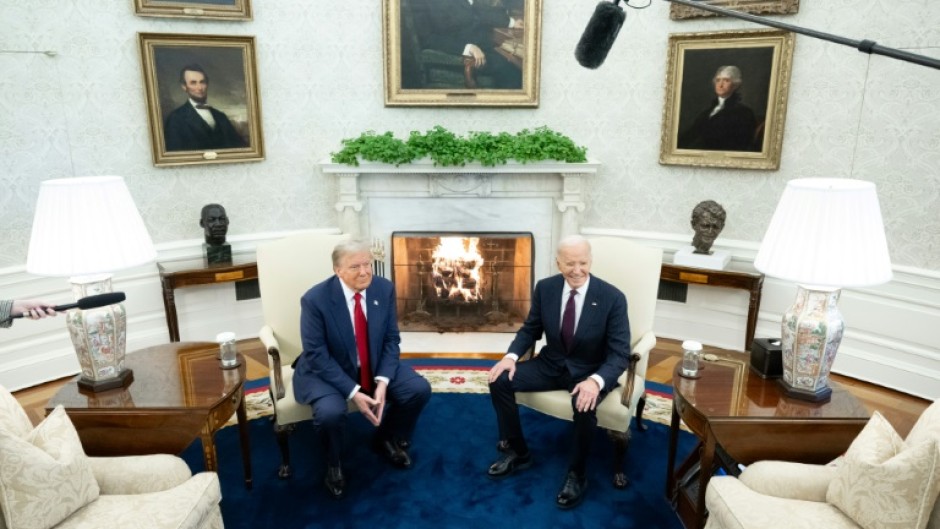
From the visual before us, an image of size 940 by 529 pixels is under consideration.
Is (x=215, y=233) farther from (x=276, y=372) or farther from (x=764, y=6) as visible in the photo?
(x=764, y=6)

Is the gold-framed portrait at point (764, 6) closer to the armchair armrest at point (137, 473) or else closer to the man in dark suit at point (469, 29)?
the man in dark suit at point (469, 29)

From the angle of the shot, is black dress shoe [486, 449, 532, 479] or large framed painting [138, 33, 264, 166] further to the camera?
large framed painting [138, 33, 264, 166]

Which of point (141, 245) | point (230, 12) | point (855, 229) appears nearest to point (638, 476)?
point (855, 229)

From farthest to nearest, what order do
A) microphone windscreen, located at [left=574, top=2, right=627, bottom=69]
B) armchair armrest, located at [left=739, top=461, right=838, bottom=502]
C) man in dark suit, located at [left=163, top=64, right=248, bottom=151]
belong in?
man in dark suit, located at [left=163, top=64, right=248, bottom=151], armchair armrest, located at [left=739, top=461, right=838, bottom=502], microphone windscreen, located at [left=574, top=2, right=627, bottom=69]

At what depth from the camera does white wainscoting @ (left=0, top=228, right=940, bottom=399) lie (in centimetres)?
451

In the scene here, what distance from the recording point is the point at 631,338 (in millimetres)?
3670

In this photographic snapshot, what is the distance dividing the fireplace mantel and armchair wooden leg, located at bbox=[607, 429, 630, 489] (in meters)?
2.44

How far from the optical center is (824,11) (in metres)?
4.57

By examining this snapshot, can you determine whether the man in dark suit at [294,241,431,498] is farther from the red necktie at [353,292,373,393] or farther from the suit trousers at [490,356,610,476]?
the suit trousers at [490,356,610,476]

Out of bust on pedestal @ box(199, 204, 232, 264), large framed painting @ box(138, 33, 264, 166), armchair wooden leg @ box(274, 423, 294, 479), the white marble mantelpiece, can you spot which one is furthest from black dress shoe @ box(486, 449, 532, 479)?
large framed painting @ box(138, 33, 264, 166)

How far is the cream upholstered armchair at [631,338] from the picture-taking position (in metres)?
3.31

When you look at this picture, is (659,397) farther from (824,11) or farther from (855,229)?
(824,11)

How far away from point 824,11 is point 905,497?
3740 millimetres

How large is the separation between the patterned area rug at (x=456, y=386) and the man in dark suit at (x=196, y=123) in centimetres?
199
